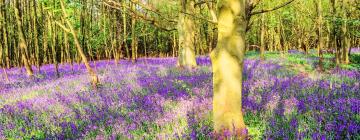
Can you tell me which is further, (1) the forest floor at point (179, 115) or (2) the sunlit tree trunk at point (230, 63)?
(1) the forest floor at point (179, 115)

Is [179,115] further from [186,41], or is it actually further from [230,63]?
[186,41]

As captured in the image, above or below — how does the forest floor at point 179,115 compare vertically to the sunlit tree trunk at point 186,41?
below

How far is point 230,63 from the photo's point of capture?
3.92 m

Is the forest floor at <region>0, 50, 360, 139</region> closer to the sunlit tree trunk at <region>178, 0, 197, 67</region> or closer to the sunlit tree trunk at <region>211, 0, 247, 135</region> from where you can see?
the sunlit tree trunk at <region>211, 0, 247, 135</region>

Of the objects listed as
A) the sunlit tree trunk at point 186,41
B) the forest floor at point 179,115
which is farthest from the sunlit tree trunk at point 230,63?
the sunlit tree trunk at point 186,41

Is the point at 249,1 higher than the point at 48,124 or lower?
higher

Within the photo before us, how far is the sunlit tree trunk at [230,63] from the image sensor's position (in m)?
3.86

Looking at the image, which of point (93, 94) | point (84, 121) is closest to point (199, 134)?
point (84, 121)

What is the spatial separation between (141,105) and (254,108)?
2.33 meters

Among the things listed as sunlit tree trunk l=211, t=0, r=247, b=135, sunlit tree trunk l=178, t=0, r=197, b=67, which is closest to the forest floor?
sunlit tree trunk l=211, t=0, r=247, b=135

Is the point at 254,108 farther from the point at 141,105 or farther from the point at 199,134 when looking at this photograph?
the point at 141,105

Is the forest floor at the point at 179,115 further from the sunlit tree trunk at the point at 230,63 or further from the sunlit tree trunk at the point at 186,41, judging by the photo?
the sunlit tree trunk at the point at 186,41

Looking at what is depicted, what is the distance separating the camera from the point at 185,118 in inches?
206

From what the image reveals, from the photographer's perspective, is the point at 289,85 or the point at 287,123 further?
the point at 289,85
